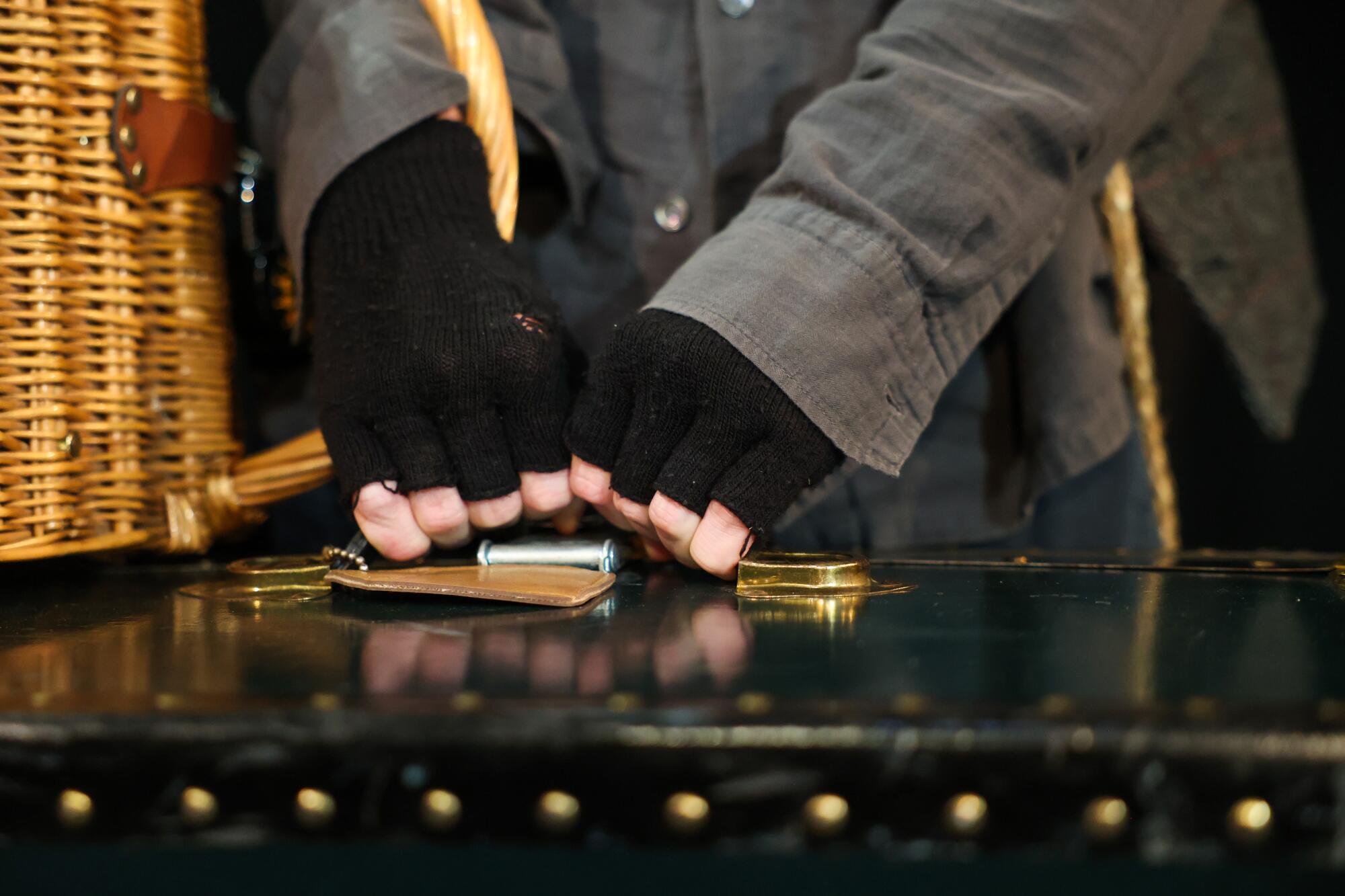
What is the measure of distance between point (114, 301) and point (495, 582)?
31 centimetres

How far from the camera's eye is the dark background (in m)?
1.29

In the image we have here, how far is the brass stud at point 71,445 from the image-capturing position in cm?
55

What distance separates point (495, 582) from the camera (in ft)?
1.58

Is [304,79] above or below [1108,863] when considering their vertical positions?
above

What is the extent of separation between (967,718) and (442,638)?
217 mm

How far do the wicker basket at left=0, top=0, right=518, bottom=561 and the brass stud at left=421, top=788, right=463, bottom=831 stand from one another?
0.35 m

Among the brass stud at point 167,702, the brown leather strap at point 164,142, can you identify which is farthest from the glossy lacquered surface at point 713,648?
the brown leather strap at point 164,142

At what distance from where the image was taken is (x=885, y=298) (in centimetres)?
54

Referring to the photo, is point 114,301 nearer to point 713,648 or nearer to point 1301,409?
point 713,648

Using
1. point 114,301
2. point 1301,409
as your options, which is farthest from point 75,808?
point 1301,409

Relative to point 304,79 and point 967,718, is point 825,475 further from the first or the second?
point 304,79

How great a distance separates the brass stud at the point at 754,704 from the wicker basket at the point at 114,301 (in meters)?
0.41

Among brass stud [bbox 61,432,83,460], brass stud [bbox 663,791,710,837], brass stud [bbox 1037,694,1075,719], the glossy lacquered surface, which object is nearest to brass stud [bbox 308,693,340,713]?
the glossy lacquered surface

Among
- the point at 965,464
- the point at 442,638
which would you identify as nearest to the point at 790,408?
the point at 442,638
